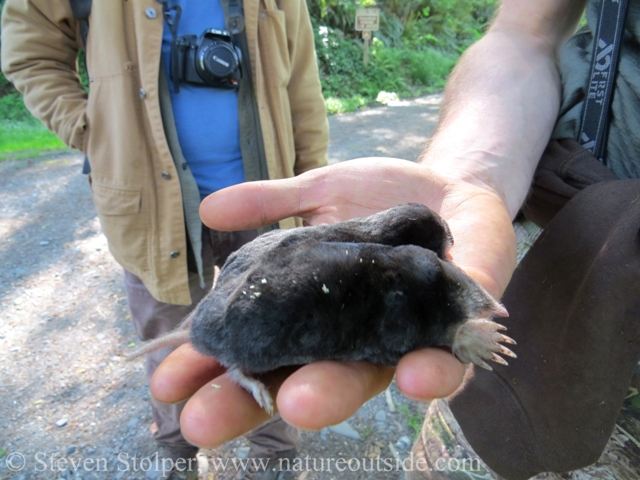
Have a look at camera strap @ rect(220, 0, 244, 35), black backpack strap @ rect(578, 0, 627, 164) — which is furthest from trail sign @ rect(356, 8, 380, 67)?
black backpack strap @ rect(578, 0, 627, 164)

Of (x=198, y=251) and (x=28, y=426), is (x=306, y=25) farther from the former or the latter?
(x=28, y=426)

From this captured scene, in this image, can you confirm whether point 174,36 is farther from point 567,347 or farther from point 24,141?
point 24,141

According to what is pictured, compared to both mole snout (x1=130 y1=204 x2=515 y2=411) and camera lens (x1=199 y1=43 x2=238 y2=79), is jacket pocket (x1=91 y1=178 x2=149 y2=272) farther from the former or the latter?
mole snout (x1=130 y1=204 x2=515 y2=411)

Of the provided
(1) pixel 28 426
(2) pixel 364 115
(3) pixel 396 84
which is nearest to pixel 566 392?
(1) pixel 28 426

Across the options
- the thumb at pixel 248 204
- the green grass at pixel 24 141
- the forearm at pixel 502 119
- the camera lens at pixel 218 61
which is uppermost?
the camera lens at pixel 218 61

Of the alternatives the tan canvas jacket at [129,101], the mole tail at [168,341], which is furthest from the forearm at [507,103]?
the mole tail at [168,341]

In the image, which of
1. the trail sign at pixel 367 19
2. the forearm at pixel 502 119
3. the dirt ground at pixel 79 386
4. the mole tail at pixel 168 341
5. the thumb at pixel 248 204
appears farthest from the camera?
the trail sign at pixel 367 19

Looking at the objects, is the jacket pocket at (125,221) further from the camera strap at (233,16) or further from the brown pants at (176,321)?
the camera strap at (233,16)
